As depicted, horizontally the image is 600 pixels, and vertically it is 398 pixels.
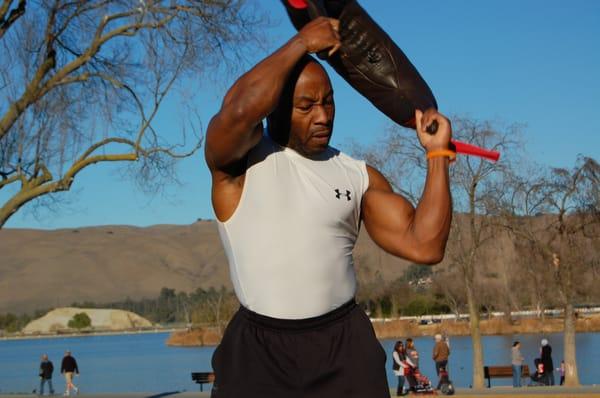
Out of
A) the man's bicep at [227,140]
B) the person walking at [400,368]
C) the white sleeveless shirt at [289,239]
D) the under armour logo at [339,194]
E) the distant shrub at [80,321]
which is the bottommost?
the person walking at [400,368]

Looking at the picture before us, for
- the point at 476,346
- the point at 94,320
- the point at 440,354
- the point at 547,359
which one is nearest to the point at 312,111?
the point at 440,354

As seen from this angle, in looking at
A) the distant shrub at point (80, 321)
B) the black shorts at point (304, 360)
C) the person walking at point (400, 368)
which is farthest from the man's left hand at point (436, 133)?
the distant shrub at point (80, 321)

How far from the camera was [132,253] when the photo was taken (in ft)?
634

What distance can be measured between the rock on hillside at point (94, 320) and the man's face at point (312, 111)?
157 metres

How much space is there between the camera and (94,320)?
537 ft

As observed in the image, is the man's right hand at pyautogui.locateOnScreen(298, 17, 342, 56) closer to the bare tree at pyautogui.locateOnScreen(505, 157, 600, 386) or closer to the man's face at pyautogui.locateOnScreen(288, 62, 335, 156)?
the man's face at pyautogui.locateOnScreen(288, 62, 335, 156)

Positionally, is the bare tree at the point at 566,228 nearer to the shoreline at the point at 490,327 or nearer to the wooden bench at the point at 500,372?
the wooden bench at the point at 500,372

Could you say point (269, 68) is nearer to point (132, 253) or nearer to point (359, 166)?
point (359, 166)

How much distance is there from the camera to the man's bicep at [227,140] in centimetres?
293

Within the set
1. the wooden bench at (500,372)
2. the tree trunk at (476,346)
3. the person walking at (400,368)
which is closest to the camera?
the person walking at (400,368)

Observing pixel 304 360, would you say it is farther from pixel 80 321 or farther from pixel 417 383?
pixel 80 321

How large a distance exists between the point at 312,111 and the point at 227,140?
35 centimetres

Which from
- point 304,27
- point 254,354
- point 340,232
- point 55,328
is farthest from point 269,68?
point 55,328

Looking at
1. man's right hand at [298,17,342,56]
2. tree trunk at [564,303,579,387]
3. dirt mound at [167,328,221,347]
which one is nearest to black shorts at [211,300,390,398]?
man's right hand at [298,17,342,56]
